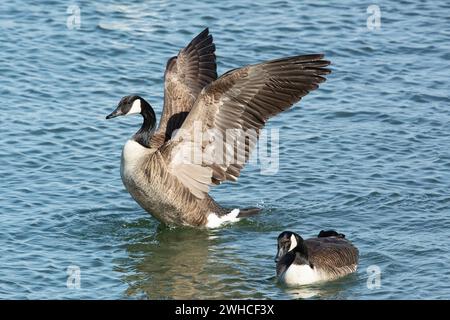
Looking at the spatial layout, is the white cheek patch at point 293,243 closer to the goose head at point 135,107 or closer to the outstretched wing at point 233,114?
the outstretched wing at point 233,114

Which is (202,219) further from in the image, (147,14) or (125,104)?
(147,14)

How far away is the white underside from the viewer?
13.4 metres

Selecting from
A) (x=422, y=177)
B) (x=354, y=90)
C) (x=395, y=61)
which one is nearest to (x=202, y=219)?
(x=422, y=177)

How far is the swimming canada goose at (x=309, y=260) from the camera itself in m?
13.4

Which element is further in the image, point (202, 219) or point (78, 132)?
point (78, 132)

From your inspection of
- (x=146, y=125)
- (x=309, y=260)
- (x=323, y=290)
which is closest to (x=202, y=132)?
(x=146, y=125)

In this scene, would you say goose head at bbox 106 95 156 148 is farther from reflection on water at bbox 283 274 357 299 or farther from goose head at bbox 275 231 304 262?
reflection on water at bbox 283 274 357 299

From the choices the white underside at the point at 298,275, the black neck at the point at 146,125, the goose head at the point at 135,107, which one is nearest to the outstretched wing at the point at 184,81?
the black neck at the point at 146,125

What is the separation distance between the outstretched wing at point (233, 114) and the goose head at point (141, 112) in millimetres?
407

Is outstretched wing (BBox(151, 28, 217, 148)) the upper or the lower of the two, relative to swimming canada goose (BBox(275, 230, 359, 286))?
upper

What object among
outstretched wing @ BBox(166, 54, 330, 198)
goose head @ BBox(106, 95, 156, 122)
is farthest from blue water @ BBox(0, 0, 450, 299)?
goose head @ BBox(106, 95, 156, 122)

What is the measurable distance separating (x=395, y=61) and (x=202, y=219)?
24.4 feet
